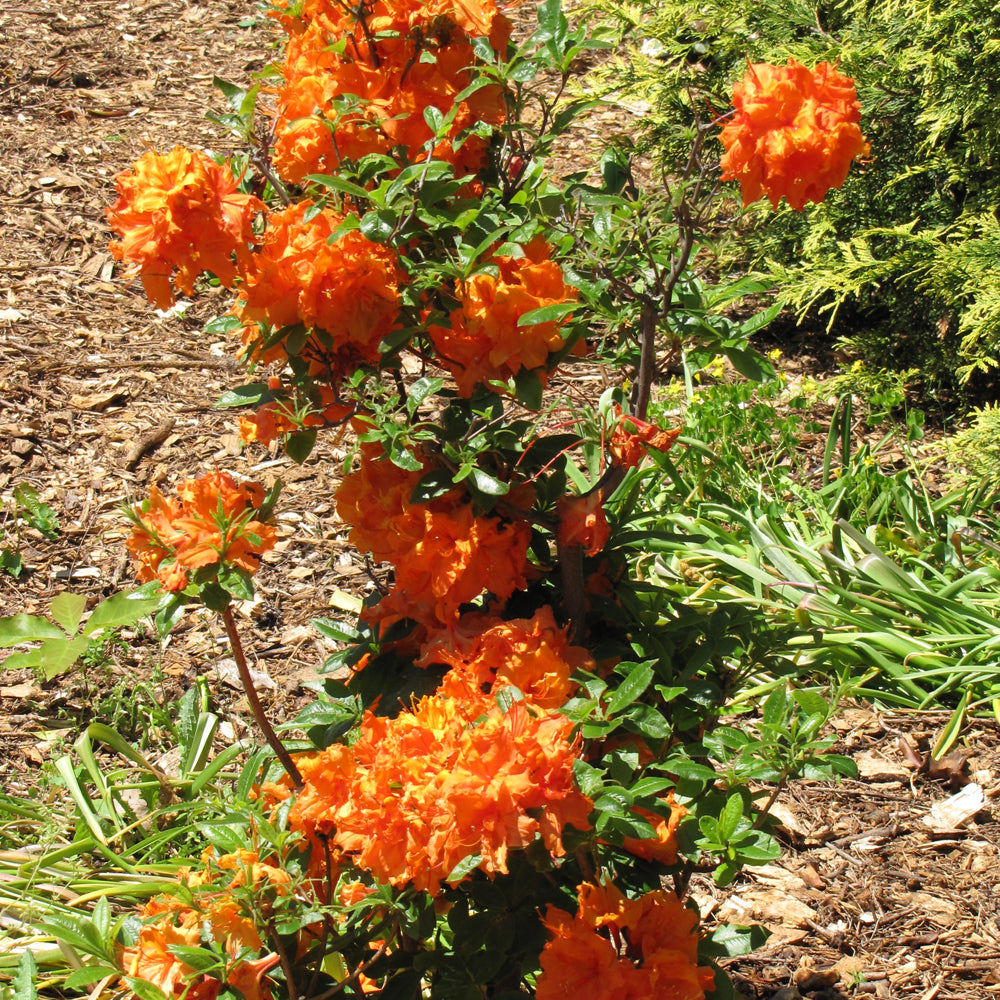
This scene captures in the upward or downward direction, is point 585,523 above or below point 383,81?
below

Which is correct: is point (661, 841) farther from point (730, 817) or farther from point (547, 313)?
point (547, 313)

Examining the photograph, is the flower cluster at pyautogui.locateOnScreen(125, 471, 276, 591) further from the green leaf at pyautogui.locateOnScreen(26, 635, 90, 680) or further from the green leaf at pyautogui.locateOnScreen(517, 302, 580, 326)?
the green leaf at pyautogui.locateOnScreen(26, 635, 90, 680)

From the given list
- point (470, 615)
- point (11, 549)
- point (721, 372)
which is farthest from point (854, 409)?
point (11, 549)

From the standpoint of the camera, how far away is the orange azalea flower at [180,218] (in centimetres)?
117

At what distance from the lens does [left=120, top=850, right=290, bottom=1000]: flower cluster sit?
1170mm

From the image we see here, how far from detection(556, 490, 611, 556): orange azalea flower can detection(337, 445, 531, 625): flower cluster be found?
0.22 feet

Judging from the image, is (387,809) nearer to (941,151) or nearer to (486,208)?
(486,208)

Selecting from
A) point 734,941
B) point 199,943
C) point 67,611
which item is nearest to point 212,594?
point 199,943

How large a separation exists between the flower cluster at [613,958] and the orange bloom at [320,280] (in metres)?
0.73

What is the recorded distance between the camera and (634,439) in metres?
1.21

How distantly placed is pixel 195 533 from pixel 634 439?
22.4 inches

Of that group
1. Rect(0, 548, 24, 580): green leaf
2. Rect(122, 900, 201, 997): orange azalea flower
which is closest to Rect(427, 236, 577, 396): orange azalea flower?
Rect(122, 900, 201, 997): orange azalea flower

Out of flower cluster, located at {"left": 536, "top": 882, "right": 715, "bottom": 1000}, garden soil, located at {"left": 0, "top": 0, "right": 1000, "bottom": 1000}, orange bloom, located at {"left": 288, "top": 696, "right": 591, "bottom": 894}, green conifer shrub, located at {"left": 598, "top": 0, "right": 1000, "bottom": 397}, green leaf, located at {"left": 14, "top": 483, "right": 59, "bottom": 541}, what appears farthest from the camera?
green conifer shrub, located at {"left": 598, "top": 0, "right": 1000, "bottom": 397}

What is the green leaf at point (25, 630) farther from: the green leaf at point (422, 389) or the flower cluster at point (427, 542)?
the green leaf at point (422, 389)
